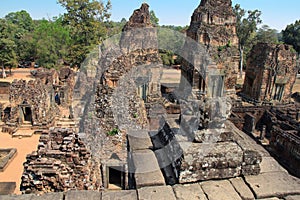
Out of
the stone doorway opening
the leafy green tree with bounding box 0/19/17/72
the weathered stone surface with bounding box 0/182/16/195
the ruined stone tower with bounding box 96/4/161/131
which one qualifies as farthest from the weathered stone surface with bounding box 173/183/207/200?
the leafy green tree with bounding box 0/19/17/72

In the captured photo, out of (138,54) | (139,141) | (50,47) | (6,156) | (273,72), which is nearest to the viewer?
(139,141)

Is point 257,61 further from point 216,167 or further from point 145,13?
point 216,167

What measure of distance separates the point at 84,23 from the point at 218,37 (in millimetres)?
16832

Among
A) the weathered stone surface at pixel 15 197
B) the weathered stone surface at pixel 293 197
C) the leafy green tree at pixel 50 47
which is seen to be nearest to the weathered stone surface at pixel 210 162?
the weathered stone surface at pixel 293 197

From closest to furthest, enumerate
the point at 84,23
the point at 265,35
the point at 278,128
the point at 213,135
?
the point at 213,135 < the point at 278,128 < the point at 84,23 < the point at 265,35

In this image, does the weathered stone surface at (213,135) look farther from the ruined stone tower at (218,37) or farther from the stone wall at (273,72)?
the stone wall at (273,72)

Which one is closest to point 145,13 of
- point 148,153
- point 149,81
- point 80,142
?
point 149,81

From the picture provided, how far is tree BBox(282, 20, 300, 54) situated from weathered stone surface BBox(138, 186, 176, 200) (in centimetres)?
4869

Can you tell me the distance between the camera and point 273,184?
309cm

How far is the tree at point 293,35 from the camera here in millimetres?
43750

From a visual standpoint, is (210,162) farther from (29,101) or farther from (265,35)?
(265,35)

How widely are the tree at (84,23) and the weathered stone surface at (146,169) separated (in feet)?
85.8

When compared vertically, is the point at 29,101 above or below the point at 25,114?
above

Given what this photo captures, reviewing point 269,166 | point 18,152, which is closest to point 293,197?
point 269,166
